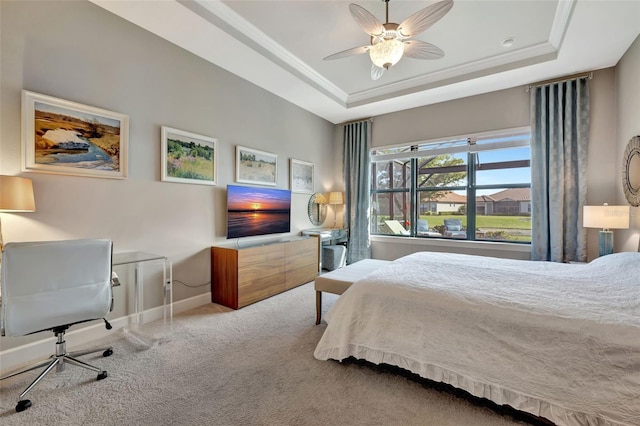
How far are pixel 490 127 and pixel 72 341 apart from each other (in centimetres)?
559

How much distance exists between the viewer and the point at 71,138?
224cm

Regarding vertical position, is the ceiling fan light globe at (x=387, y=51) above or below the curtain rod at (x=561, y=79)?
below

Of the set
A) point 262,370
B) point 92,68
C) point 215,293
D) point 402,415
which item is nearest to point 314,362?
point 262,370

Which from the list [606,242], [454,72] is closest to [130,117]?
[454,72]

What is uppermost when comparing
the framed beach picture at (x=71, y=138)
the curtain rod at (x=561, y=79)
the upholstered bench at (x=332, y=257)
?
the curtain rod at (x=561, y=79)

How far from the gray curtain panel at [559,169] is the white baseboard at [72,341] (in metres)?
4.72

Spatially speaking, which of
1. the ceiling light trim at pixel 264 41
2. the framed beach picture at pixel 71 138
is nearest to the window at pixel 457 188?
the ceiling light trim at pixel 264 41

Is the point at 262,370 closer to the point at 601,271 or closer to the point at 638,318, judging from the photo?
the point at 638,318

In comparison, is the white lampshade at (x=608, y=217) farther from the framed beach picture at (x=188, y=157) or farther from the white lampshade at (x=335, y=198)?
the framed beach picture at (x=188, y=157)

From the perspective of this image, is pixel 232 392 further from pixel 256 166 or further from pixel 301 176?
pixel 301 176

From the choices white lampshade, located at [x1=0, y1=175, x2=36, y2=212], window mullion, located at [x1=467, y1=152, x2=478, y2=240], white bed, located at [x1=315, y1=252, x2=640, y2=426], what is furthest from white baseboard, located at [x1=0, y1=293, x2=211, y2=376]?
window mullion, located at [x1=467, y1=152, x2=478, y2=240]

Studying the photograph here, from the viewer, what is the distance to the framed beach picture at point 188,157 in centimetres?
285

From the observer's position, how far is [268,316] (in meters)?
2.90

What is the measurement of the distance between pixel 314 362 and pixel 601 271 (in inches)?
92.9
